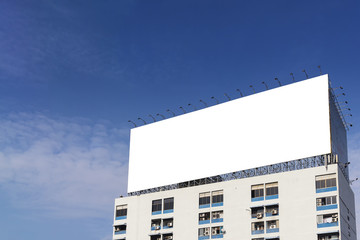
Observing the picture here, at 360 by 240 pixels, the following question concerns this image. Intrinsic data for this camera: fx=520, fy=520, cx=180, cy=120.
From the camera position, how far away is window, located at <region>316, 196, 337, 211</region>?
91.6 m

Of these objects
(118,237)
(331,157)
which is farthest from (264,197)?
(118,237)

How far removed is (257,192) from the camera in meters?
102

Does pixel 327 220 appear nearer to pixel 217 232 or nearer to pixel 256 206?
pixel 256 206

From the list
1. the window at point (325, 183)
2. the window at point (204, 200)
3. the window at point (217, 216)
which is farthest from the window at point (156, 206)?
the window at point (325, 183)

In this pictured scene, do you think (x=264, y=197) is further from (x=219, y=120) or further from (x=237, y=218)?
(x=219, y=120)

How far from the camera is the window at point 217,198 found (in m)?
106

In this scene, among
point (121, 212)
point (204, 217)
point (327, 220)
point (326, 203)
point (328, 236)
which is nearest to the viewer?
point (328, 236)

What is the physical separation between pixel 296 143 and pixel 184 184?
28986 millimetres

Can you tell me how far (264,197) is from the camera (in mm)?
100125

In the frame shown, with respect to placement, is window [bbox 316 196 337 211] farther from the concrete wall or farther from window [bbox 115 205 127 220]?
window [bbox 115 205 127 220]

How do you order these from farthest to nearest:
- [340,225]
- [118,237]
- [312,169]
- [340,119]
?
[118,237] < [340,119] < [312,169] < [340,225]

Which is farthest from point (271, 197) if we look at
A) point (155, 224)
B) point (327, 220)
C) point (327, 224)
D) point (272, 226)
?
point (155, 224)

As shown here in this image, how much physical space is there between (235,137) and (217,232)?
66.2 feet

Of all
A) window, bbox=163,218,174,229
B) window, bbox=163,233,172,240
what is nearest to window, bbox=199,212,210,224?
window, bbox=163,218,174,229
